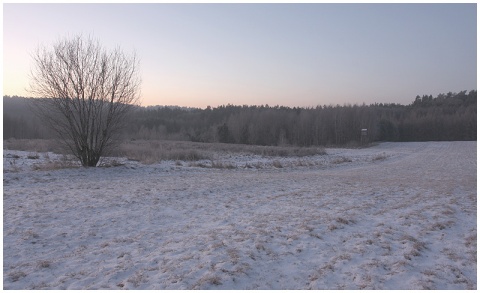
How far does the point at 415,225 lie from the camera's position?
812 centimetres

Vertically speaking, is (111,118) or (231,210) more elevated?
(111,118)

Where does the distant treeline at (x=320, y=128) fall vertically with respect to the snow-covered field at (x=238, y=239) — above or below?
above

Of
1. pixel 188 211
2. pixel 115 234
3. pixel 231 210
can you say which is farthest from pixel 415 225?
pixel 115 234

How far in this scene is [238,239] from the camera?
7117 millimetres

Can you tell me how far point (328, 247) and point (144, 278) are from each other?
3310 mm

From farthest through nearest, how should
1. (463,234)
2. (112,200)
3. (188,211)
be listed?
(112,200) < (188,211) < (463,234)

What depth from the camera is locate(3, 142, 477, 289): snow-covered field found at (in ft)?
17.7

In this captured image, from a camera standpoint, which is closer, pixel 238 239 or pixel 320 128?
pixel 238 239

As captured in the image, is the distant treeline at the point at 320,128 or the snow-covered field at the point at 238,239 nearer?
the snow-covered field at the point at 238,239

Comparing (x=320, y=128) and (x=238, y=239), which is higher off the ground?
(x=320, y=128)

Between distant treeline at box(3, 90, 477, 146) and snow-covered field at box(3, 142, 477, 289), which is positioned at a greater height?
distant treeline at box(3, 90, 477, 146)

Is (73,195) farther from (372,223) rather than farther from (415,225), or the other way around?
(415,225)

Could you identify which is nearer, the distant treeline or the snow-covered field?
the snow-covered field

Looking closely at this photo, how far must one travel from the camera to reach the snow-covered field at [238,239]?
5398 millimetres
